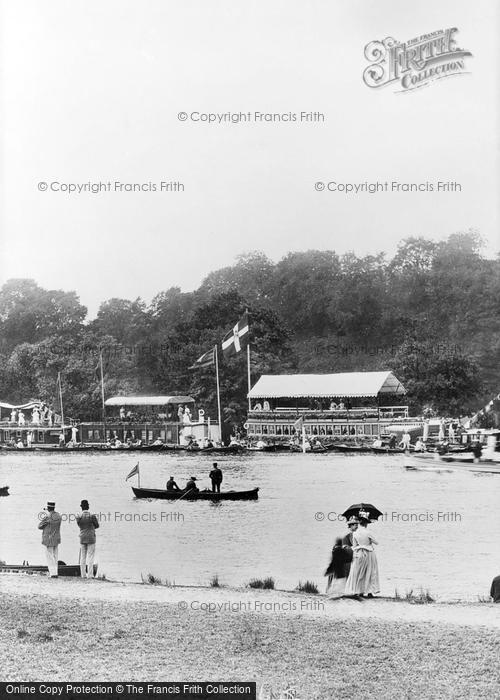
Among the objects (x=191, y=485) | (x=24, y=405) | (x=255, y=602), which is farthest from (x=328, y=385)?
(x=24, y=405)

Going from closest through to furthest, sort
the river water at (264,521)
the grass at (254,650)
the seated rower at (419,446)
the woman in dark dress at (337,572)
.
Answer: the grass at (254,650)
the woman in dark dress at (337,572)
the river water at (264,521)
the seated rower at (419,446)

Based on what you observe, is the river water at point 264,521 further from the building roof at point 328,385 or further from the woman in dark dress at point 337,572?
the building roof at point 328,385

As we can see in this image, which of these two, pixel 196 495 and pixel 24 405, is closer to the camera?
pixel 196 495

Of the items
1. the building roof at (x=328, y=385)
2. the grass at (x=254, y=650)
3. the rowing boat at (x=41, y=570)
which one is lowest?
the grass at (x=254, y=650)

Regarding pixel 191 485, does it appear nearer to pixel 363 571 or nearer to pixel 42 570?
pixel 42 570

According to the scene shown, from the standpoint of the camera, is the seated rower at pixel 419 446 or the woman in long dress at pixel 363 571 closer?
the woman in long dress at pixel 363 571

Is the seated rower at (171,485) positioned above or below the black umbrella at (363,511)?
above

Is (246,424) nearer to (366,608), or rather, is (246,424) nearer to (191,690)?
(366,608)


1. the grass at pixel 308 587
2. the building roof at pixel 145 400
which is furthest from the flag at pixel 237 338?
the grass at pixel 308 587
